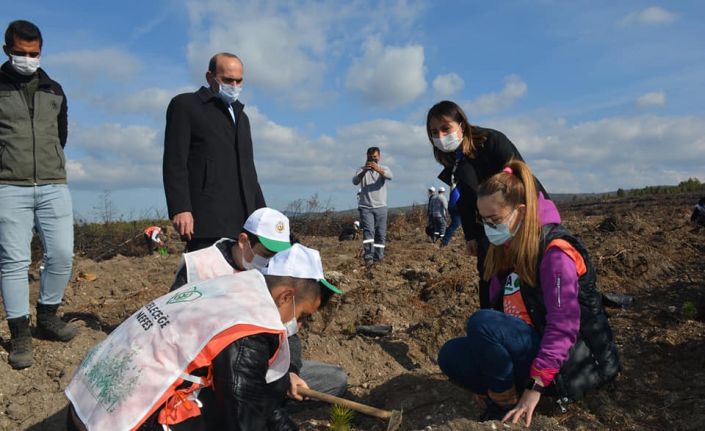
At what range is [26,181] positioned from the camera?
366cm

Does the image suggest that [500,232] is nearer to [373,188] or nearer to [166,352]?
[166,352]

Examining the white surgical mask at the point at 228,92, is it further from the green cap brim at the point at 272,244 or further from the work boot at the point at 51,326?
the work boot at the point at 51,326

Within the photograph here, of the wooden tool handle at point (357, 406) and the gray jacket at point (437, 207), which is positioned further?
the gray jacket at point (437, 207)

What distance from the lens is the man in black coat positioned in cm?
367

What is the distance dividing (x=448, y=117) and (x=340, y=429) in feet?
6.43

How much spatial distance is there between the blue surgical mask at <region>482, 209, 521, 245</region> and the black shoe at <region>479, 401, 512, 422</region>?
78 cm

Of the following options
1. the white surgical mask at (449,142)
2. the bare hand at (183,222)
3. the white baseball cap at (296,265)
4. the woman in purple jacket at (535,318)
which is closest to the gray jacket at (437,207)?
the white surgical mask at (449,142)

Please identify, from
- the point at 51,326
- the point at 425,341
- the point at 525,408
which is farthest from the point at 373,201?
the point at 525,408

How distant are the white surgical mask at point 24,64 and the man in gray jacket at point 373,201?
5.28m

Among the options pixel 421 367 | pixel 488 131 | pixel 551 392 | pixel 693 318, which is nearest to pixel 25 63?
pixel 488 131

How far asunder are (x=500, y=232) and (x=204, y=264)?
1.46m

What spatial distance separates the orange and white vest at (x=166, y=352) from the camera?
1.94 m

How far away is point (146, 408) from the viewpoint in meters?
1.93

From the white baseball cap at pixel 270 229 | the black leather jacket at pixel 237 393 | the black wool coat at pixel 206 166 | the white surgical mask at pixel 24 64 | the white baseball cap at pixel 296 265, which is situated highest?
the white surgical mask at pixel 24 64
